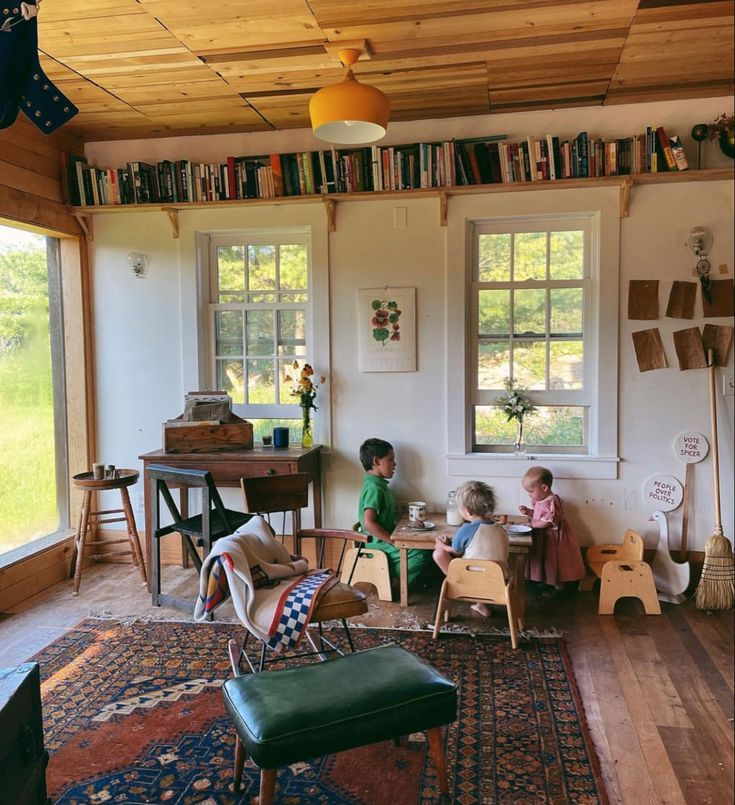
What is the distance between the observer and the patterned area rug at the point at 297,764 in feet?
6.98

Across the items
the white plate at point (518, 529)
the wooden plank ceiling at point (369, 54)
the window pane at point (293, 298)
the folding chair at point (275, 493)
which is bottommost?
the white plate at point (518, 529)

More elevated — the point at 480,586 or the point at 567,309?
the point at 567,309

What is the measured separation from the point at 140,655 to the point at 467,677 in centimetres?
145

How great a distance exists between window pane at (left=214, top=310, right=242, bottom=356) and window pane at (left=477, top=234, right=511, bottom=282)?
1.57m

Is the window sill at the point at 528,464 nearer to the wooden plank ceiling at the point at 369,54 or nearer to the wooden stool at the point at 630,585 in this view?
the wooden stool at the point at 630,585

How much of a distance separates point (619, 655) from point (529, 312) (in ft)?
6.56

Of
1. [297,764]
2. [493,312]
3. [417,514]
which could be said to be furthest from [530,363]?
[297,764]

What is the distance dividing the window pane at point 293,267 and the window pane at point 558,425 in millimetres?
1670

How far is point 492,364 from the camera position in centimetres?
421

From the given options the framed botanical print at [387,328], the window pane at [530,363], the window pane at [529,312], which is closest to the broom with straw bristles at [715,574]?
the window pane at [530,363]

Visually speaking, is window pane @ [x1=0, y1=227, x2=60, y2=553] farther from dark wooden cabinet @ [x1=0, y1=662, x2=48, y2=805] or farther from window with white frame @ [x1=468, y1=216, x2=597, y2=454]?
window with white frame @ [x1=468, y1=216, x2=597, y2=454]

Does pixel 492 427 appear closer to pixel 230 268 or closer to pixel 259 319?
pixel 259 319

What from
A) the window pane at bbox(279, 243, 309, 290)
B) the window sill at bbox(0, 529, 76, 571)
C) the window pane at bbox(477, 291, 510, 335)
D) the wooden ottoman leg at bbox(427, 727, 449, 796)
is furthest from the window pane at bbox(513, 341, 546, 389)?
the window sill at bbox(0, 529, 76, 571)

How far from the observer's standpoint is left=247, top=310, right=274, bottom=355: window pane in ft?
14.6
